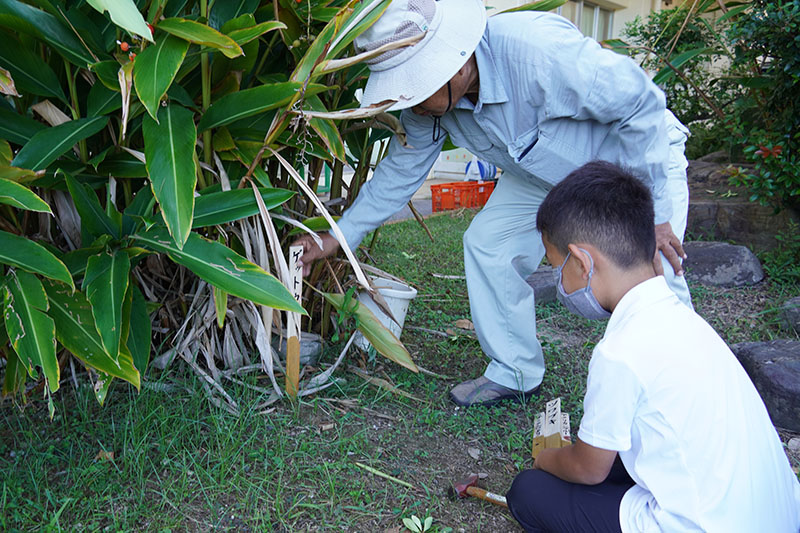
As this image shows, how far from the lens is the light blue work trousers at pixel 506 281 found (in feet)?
7.47

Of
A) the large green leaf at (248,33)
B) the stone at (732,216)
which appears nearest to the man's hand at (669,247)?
the large green leaf at (248,33)

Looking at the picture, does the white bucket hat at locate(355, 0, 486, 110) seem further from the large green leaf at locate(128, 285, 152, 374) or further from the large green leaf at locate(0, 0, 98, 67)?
the large green leaf at locate(128, 285, 152, 374)

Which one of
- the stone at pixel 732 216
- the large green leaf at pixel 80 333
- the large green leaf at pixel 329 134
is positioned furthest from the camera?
the stone at pixel 732 216

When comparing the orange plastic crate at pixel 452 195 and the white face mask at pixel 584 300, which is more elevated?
the white face mask at pixel 584 300

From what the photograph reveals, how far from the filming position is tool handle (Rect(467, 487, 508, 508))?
1691 mm

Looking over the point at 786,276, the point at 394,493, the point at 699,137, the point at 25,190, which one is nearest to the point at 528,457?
the point at 394,493

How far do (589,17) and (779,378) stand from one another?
8.46m

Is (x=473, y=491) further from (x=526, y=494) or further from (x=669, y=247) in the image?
(x=669, y=247)

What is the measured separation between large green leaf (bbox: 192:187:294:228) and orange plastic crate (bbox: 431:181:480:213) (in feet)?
14.8

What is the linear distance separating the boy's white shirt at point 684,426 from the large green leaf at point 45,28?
142 centimetres

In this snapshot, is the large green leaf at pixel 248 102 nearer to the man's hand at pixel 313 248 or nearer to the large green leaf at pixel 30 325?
the man's hand at pixel 313 248

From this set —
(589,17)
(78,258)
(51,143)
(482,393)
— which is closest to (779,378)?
(482,393)

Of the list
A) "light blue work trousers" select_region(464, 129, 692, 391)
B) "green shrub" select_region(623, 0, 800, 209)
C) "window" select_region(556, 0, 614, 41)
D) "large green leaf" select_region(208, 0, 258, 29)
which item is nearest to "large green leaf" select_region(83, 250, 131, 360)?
"large green leaf" select_region(208, 0, 258, 29)

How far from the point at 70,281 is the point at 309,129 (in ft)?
2.86
